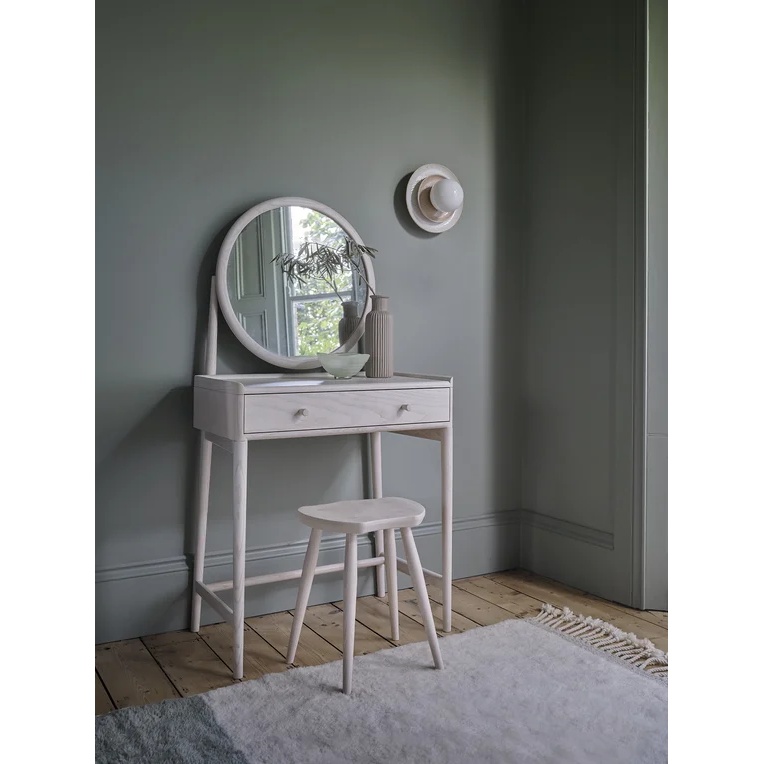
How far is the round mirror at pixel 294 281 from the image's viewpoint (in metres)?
2.54

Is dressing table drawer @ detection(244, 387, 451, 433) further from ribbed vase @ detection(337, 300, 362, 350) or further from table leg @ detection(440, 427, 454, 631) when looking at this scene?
ribbed vase @ detection(337, 300, 362, 350)

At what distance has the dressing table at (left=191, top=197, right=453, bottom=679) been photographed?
7.14 feet

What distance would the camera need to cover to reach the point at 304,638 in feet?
7.96

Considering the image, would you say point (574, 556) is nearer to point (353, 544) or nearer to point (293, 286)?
point (353, 544)

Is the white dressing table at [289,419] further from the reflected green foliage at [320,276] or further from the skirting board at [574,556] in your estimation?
the skirting board at [574,556]

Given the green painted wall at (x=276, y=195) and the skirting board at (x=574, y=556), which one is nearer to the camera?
the green painted wall at (x=276, y=195)

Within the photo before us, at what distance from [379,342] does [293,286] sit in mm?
362

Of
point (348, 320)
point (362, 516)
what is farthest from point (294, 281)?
point (362, 516)

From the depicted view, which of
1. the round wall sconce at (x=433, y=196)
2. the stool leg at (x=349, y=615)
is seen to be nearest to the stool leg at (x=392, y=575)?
the stool leg at (x=349, y=615)

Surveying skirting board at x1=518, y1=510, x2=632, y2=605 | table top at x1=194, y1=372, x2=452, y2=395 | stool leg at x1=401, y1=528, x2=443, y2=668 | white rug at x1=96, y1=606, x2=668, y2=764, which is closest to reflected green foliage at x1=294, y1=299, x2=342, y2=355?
table top at x1=194, y1=372, x2=452, y2=395

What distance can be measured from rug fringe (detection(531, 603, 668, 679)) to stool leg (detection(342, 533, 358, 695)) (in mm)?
836

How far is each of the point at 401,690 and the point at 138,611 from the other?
3.13ft

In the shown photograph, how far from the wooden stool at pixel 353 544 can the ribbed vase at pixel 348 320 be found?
2.31 feet
